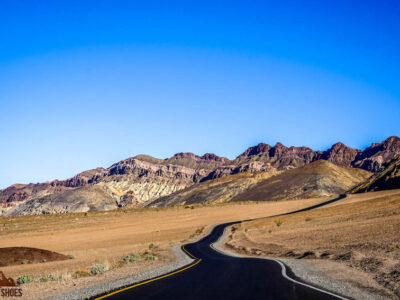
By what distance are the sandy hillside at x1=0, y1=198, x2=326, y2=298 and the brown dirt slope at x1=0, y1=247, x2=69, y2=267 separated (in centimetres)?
54

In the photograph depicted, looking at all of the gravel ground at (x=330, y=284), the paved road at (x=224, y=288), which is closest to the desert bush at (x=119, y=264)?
the paved road at (x=224, y=288)

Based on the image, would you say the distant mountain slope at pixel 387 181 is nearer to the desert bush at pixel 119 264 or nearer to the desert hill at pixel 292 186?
the desert hill at pixel 292 186

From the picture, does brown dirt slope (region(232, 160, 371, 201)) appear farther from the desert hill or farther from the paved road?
the paved road

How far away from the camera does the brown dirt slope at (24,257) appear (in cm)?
2947

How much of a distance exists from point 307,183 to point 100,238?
118 metres

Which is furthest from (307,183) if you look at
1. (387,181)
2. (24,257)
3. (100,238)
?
(24,257)

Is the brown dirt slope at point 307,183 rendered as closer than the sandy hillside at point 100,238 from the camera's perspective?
No

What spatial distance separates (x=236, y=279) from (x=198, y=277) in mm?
1644

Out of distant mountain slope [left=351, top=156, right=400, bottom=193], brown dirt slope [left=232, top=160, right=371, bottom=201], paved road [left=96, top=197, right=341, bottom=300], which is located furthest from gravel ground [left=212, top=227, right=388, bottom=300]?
brown dirt slope [left=232, top=160, right=371, bottom=201]

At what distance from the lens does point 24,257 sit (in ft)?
100.0

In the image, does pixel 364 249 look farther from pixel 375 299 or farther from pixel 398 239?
pixel 375 299

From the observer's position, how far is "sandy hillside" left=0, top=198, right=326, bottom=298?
71.3 ft

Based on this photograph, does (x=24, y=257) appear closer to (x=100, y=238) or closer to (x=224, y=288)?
(x=224, y=288)

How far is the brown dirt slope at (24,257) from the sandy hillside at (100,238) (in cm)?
54
